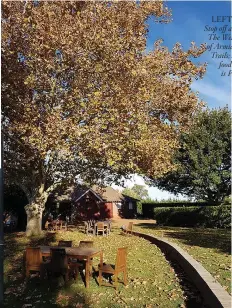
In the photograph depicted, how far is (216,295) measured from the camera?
692 cm

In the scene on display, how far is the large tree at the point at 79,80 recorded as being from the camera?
1538 cm

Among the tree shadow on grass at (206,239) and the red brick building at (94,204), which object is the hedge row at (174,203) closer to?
the red brick building at (94,204)

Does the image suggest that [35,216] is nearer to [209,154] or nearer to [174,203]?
[209,154]

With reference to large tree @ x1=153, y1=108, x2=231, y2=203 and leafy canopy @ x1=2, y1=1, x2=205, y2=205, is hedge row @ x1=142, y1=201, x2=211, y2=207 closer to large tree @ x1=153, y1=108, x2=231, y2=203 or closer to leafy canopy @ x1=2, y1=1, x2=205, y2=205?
large tree @ x1=153, y1=108, x2=231, y2=203

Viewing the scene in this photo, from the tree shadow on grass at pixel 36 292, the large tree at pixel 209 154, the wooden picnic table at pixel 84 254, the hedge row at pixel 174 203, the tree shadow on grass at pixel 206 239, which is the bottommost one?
the tree shadow on grass at pixel 36 292

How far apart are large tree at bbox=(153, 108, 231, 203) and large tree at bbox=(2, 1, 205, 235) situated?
16.5m

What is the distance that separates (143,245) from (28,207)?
864 centimetres

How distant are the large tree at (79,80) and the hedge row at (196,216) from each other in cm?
1189

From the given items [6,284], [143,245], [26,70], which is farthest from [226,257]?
[26,70]

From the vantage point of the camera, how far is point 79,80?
16.5 m

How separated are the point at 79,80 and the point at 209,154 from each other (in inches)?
903

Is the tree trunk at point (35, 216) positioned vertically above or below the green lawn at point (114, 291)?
above

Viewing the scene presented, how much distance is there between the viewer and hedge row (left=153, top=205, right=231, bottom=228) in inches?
1120

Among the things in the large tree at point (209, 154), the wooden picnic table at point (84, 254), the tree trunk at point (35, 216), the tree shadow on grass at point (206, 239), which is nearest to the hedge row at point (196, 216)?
the large tree at point (209, 154)
